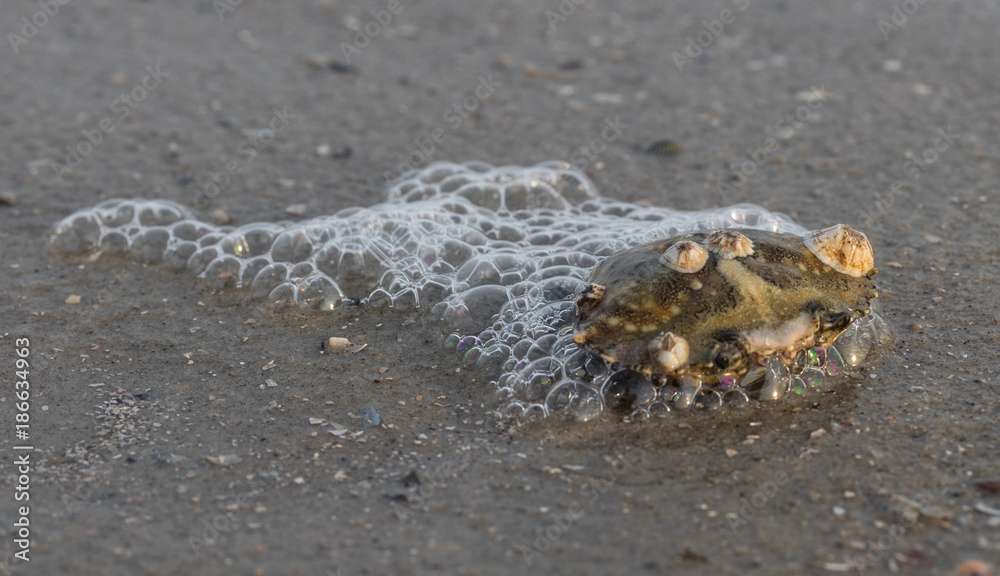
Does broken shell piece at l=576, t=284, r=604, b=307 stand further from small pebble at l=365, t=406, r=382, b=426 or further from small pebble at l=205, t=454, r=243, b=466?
small pebble at l=205, t=454, r=243, b=466

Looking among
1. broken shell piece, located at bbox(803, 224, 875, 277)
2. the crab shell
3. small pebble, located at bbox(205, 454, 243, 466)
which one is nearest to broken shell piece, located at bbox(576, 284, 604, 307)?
the crab shell

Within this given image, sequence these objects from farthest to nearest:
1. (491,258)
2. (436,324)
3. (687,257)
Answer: (491,258) < (436,324) < (687,257)

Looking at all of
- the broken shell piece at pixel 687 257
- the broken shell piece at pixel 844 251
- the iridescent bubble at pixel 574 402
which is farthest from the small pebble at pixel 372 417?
the broken shell piece at pixel 844 251

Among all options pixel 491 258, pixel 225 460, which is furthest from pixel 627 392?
pixel 225 460

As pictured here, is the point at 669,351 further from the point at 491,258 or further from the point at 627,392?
the point at 491,258

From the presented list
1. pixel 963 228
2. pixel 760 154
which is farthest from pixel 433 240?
pixel 963 228

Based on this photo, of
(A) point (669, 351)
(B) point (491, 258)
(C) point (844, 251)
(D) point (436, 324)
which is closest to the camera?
(A) point (669, 351)

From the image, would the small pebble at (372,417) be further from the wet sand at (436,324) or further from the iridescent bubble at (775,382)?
the iridescent bubble at (775,382)
